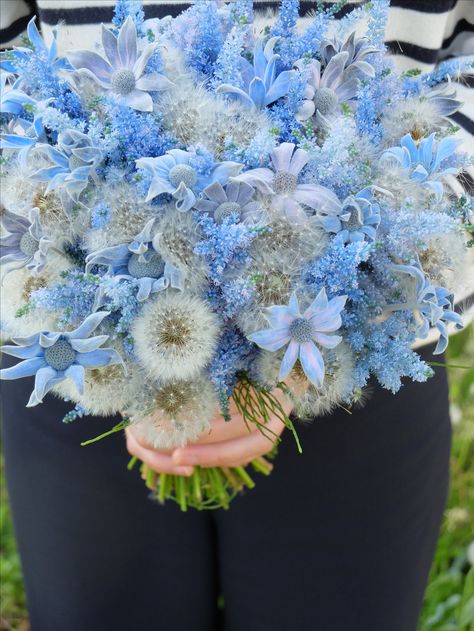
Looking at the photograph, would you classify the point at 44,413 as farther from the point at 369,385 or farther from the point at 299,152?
the point at 299,152

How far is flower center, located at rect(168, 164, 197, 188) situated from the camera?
0.61 m

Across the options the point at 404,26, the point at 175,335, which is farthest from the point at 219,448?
the point at 404,26

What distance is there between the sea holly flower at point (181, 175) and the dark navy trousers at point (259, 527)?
1.65ft

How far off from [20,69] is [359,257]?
41 centimetres

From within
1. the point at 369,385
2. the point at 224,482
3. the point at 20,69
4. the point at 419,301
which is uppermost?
the point at 20,69

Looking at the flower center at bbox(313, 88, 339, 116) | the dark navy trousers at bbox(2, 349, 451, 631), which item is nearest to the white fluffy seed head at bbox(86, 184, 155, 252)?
the flower center at bbox(313, 88, 339, 116)

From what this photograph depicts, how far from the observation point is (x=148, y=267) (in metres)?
0.65

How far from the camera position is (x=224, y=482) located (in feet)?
3.45

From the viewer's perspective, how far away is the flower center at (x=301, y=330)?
63 cm

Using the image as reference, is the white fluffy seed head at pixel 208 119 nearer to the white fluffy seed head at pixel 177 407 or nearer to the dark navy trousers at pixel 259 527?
the white fluffy seed head at pixel 177 407

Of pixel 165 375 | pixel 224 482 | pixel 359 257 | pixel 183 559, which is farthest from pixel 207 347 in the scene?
pixel 183 559

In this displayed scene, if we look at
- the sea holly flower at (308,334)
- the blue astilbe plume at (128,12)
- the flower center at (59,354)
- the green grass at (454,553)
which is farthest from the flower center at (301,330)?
the green grass at (454,553)

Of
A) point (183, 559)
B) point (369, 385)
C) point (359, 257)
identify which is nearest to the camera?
point (359, 257)

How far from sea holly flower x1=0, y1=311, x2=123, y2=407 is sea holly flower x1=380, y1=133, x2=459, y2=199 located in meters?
0.33
